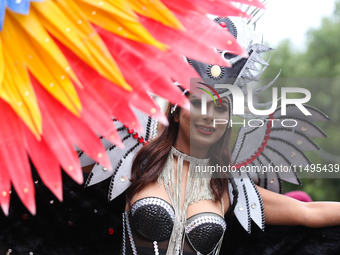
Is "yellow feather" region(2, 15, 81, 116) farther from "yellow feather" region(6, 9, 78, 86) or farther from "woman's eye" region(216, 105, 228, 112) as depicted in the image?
"woman's eye" region(216, 105, 228, 112)

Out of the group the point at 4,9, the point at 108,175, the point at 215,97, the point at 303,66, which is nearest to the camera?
the point at 4,9

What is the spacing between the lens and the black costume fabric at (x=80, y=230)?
132 centimetres

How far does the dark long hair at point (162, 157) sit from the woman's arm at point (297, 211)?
0.19 metres

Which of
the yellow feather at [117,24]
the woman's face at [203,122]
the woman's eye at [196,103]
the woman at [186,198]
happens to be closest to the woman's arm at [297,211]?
the woman at [186,198]

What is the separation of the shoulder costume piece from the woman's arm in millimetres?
38

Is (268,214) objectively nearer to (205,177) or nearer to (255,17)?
(205,177)

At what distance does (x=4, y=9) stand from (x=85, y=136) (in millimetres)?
249

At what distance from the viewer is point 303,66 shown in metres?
8.15

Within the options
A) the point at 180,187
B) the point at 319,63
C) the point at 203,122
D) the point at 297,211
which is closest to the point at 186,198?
the point at 180,187

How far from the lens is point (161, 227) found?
1169mm

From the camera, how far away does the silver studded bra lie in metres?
1.17

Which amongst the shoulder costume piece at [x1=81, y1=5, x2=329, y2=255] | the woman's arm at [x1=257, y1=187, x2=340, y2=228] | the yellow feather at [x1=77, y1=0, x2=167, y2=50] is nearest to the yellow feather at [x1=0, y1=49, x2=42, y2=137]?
the yellow feather at [x1=77, y1=0, x2=167, y2=50]

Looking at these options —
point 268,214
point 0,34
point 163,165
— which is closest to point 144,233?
point 163,165

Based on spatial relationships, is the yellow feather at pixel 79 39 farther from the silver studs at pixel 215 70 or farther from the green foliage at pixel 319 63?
the green foliage at pixel 319 63
